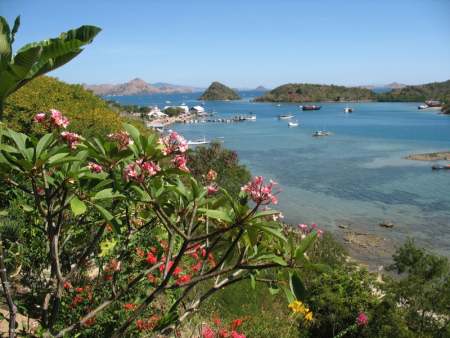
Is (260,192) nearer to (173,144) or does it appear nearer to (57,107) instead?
(173,144)

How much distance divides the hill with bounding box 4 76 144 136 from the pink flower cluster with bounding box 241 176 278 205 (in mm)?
7046

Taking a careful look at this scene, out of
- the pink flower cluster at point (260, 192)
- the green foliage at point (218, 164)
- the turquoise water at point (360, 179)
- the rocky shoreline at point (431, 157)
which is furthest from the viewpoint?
the rocky shoreline at point (431, 157)

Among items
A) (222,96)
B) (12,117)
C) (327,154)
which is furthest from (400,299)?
(222,96)

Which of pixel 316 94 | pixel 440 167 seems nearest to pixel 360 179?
pixel 440 167

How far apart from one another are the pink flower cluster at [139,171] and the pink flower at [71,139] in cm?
44

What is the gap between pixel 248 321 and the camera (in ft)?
17.3

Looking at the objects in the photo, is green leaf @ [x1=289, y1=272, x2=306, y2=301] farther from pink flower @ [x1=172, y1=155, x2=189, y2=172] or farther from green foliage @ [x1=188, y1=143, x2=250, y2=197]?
green foliage @ [x1=188, y1=143, x2=250, y2=197]

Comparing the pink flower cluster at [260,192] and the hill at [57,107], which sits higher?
the hill at [57,107]

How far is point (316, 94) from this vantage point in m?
148

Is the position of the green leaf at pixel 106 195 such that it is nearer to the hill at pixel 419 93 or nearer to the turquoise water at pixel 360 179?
the turquoise water at pixel 360 179

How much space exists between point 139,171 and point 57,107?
33.8 ft

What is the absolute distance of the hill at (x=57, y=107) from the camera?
989 cm

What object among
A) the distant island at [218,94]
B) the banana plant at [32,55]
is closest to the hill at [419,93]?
the distant island at [218,94]

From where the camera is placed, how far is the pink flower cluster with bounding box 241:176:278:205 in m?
2.01
